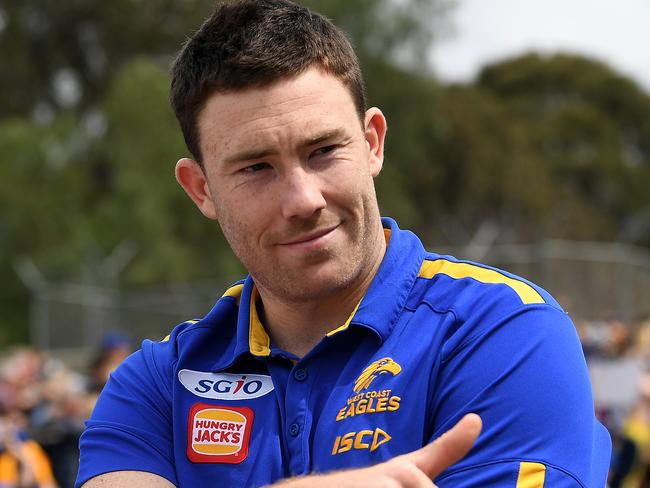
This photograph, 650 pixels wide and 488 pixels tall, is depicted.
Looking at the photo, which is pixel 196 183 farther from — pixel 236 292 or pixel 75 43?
pixel 75 43

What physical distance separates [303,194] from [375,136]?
40 centimetres

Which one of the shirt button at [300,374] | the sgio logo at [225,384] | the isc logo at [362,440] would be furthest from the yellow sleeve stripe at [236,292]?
the isc logo at [362,440]

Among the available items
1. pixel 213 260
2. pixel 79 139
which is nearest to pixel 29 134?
pixel 79 139

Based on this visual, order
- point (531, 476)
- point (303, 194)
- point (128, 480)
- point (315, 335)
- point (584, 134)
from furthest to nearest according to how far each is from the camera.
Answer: point (584, 134) → point (315, 335) → point (128, 480) → point (303, 194) → point (531, 476)

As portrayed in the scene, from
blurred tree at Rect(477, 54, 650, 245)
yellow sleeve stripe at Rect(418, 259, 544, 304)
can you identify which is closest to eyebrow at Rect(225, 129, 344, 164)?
yellow sleeve stripe at Rect(418, 259, 544, 304)

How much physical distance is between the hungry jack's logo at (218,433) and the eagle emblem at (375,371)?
0.28 metres

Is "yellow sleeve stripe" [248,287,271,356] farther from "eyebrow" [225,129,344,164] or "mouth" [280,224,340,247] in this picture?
"eyebrow" [225,129,344,164]

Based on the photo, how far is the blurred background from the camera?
35.7 feet

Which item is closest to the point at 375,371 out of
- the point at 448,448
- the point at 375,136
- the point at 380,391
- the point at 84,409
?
the point at 380,391

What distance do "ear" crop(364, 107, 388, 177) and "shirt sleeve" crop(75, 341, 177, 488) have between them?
68 centimetres

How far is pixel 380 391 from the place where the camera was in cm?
225

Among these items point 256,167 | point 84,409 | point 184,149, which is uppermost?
point 256,167

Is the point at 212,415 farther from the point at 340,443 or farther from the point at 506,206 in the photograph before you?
the point at 506,206

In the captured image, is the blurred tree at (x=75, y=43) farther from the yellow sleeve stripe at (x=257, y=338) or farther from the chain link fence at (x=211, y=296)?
the yellow sleeve stripe at (x=257, y=338)
